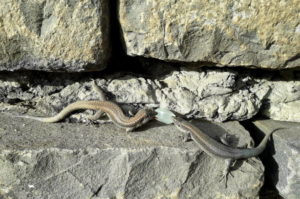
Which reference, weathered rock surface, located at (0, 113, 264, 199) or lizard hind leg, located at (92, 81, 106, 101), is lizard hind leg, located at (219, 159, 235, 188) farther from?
lizard hind leg, located at (92, 81, 106, 101)

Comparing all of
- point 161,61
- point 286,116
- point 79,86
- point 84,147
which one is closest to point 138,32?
point 161,61

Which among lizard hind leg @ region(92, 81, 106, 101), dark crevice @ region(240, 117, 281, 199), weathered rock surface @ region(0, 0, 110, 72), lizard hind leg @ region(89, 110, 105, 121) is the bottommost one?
dark crevice @ region(240, 117, 281, 199)

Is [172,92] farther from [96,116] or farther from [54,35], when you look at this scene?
[54,35]

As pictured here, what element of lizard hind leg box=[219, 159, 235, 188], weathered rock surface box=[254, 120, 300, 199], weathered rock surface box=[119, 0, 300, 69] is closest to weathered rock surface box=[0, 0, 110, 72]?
weathered rock surface box=[119, 0, 300, 69]

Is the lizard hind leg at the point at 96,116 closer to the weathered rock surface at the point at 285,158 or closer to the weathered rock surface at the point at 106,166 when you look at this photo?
the weathered rock surface at the point at 106,166

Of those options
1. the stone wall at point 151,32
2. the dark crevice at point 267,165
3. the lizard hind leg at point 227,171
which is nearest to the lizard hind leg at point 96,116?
the stone wall at point 151,32

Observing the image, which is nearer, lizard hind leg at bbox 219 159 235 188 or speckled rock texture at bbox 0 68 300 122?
lizard hind leg at bbox 219 159 235 188

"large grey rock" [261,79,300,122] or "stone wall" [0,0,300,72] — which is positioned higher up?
"stone wall" [0,0,300,72]

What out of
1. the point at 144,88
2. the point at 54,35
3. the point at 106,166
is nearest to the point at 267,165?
the point at 144,88
